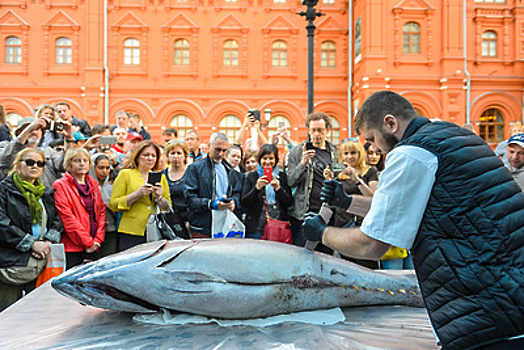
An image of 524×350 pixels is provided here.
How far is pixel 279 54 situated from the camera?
77.9 ft

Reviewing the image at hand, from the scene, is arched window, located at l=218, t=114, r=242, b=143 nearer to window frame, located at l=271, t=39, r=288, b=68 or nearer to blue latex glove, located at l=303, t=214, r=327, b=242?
window frame, located at l=271, t=39, r=288, b=68

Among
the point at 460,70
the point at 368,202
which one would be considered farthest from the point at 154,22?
the point at 368,202

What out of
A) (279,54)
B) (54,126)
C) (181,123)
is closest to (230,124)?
(181,123)

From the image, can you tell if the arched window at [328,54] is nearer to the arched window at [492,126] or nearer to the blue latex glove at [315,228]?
the arched window at [492,126]

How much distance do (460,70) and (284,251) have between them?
876 inches

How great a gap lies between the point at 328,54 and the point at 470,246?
2337cm

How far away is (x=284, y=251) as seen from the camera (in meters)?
2.55

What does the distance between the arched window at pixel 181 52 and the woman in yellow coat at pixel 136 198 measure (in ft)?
63.5

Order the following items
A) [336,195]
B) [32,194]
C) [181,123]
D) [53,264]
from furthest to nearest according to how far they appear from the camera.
A: [181,123] → [32,194] → [53,264] → [336,195]

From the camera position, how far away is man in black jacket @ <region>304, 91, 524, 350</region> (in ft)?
5.71

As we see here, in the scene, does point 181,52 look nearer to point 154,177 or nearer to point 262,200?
point 262,200

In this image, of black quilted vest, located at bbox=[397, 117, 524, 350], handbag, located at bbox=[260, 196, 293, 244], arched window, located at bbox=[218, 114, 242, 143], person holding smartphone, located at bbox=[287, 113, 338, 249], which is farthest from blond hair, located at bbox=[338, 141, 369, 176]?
arched window, located at bbox=[218, 114, 242, 143]

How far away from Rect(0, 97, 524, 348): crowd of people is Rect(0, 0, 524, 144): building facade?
1703 cm

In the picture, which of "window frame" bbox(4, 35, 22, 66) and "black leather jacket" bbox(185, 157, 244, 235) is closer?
"black leather jacket" bbox(185, 157, 244, 235)
